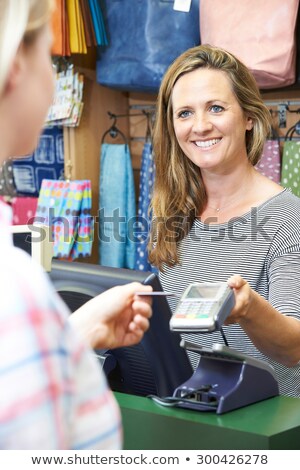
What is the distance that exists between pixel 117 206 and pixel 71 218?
9.2 inches

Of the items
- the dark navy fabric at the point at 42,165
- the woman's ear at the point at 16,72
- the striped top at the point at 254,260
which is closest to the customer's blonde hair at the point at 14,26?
the woman's ear at the point at 16,72

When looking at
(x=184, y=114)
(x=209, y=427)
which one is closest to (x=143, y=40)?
(x=184, y=114)

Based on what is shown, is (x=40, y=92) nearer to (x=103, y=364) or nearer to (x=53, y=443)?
(x=53, y=443)

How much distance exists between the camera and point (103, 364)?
1515 mm

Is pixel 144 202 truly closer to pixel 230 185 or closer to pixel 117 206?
pixel 117 206

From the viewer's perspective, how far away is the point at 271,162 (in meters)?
3.40

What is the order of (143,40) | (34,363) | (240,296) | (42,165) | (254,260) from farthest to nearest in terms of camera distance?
1. (42,165)
2. (143,40)
3. (254,260)
4. (240,296)
5. (34,363)

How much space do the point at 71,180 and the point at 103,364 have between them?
2.63 meters

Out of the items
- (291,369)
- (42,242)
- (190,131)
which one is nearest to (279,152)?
(190,131)

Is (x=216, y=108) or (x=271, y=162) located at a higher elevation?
(x=216, y=108)

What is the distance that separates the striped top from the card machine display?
1.65 ft

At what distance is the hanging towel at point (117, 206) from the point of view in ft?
12.8

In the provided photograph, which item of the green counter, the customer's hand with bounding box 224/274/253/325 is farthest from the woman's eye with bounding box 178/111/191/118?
the green counter

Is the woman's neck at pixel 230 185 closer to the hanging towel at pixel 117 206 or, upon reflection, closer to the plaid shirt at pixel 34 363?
the plaid shirt at pixel 34 363
